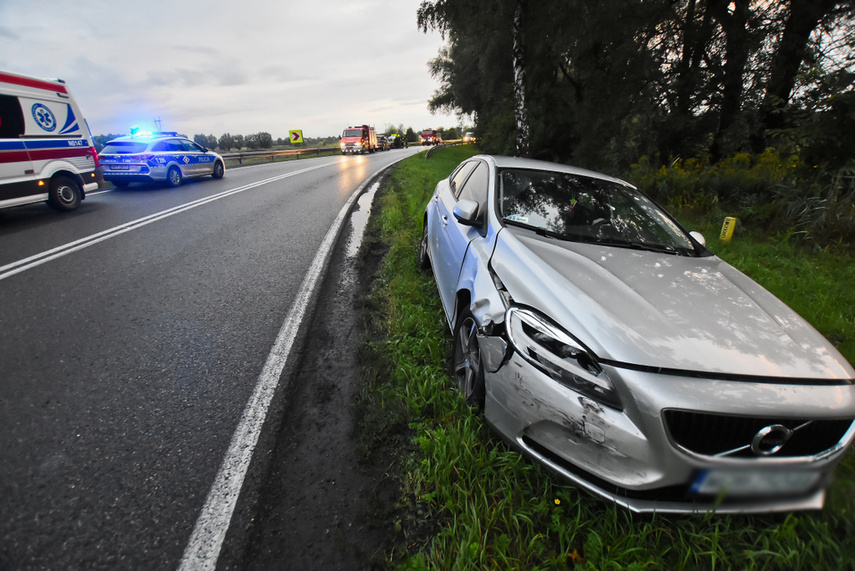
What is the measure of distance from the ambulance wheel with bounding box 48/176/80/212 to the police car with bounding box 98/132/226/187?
2.89 m

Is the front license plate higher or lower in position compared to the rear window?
lower

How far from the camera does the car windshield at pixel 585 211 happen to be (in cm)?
281

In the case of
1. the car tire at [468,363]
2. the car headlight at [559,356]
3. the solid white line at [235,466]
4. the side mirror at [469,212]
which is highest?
the side mirror at [469,212]

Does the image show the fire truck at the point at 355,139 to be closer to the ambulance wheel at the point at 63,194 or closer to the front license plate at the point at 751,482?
the ambulance wheel at the point at 63,194

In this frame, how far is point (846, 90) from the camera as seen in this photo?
555cm

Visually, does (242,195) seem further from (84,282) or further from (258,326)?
(258,326)

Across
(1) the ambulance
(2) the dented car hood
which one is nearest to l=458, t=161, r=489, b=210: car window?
(2) the dented car hood

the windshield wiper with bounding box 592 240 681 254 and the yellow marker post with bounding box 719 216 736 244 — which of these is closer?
the windshield wiper with bounding box 592 240 681 254

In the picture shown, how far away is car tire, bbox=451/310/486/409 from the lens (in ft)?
7.59

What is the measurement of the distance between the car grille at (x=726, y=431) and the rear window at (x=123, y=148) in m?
13.6

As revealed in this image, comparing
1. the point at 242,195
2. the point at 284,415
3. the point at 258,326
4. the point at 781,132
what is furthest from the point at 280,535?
the point at 242,195

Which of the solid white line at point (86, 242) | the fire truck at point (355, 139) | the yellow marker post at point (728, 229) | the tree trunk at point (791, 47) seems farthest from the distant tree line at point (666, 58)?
the fire truck at point (355, 139)

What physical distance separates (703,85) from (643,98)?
5.03 feet

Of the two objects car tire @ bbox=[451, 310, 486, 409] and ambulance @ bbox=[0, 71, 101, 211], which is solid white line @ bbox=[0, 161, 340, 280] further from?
car tire @ bbox=[451, 310, 486, 409]
